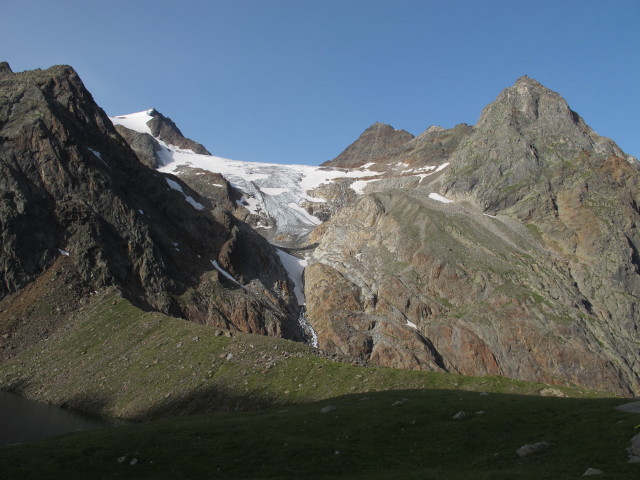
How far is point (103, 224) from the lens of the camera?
94.0 metres

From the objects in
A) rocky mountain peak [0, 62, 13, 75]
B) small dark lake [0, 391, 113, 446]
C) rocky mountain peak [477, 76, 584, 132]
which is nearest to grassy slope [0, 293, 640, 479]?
small dark lake [0, 391, 113, 446]

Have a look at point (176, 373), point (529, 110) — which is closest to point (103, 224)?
point (176, 373)

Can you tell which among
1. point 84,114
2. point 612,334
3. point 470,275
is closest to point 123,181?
point 84,114

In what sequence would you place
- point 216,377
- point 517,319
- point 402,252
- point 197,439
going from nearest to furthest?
point 197,439 → point 216,377 → point 517,319 → point 402,252

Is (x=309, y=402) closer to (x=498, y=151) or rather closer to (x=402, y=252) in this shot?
(x=402, y=252)

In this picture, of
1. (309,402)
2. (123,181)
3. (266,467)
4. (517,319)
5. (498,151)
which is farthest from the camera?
(498,151)

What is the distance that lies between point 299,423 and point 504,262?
363ft

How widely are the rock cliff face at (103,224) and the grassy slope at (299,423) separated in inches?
1097

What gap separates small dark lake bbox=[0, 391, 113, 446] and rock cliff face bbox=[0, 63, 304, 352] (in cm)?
2196

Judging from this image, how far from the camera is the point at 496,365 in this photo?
113875mm

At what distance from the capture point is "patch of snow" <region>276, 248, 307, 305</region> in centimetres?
13784

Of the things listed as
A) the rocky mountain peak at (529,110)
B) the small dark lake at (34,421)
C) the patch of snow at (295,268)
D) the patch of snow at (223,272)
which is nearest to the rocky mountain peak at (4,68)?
the patch of snow at (223,272)

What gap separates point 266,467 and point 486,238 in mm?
A: 126659

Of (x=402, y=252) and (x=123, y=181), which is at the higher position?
(x=123, y=181)
